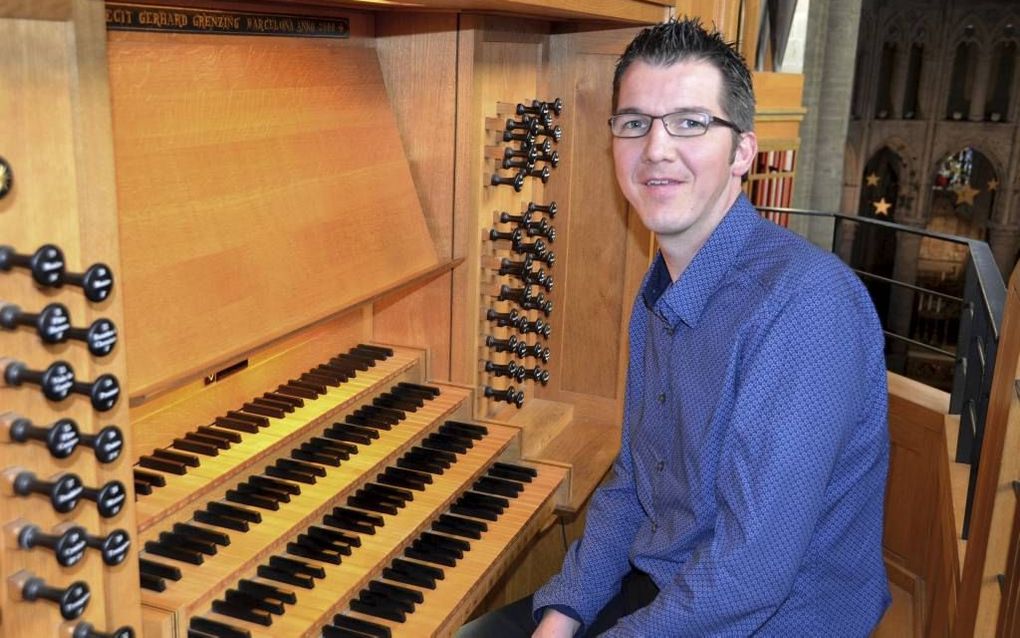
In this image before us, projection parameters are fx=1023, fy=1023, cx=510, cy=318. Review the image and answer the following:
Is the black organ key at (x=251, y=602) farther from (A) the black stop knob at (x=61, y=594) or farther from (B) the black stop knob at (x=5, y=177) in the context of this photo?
(B) the black stop knob at (x=5, y=177)

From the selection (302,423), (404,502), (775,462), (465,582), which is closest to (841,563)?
(775,462)

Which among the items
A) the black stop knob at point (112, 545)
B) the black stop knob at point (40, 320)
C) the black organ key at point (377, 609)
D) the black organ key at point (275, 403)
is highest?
the black stop knob at point (40, 320)

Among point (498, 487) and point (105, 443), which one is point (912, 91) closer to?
point (498, 487)

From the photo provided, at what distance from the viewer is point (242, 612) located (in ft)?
5.99

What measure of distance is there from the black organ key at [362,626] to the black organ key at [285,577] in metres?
0.08

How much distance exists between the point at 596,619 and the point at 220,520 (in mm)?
762

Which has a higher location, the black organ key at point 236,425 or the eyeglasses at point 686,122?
the eyeglasses at point 686,122

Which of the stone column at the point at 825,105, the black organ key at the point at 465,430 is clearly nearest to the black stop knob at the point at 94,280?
the black organ key at the point at 465,430

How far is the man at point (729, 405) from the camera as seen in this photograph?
1.39 metres

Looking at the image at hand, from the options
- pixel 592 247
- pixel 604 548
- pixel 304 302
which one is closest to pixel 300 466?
pixel 304 302

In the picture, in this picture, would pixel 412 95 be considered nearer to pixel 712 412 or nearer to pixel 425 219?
pixel 425 219

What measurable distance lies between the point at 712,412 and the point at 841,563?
301 millimetres

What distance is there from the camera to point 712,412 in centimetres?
152

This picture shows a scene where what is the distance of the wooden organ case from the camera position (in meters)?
1.30
